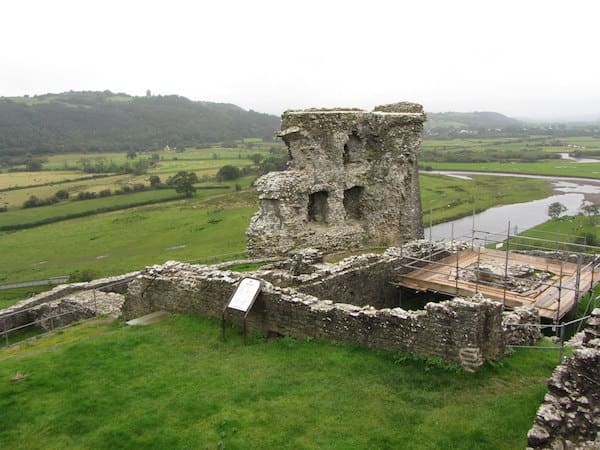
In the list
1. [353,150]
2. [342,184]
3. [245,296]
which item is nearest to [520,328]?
[245,296]

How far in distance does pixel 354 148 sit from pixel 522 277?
32.9 feet

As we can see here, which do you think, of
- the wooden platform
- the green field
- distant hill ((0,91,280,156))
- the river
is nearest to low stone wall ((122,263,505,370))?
the wooden platform

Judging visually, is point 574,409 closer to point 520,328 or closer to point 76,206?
point 520,328

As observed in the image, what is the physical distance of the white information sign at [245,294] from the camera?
12798mm

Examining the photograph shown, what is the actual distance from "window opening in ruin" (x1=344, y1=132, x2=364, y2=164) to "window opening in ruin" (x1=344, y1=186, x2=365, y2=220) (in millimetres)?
1452

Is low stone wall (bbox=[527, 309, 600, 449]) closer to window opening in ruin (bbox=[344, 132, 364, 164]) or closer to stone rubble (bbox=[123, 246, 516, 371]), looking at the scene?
stone rubble (bbox=[123, 246, 516, 371])

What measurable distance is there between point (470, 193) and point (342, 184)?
44718mm

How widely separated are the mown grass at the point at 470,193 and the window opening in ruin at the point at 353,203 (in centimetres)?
2546

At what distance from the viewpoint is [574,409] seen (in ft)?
24.2

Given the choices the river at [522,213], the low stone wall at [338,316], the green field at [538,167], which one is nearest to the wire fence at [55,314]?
the low stone wall at [338,316]

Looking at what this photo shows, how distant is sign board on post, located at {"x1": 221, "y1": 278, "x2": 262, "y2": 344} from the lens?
1278cm

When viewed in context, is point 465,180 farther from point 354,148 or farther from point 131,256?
point 354,148

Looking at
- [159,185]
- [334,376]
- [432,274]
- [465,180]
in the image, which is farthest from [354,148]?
[159,185]

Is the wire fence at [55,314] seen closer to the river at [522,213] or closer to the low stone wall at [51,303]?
the low stone wall at [51,303]
